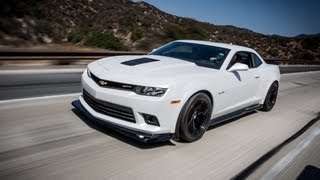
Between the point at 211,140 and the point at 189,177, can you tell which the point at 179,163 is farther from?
the point at 211,140

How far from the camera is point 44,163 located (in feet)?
13.6

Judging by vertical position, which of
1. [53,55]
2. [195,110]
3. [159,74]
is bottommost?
[53,55]

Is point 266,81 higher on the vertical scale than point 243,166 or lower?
higher

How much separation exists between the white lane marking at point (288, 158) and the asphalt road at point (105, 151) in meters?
0.04

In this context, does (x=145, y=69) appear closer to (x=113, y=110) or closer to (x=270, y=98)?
(x=113, y=110)

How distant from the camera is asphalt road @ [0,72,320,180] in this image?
13.6ft

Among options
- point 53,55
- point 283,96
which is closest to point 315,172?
point 283,96

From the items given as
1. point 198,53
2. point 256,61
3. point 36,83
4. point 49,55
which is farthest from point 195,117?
point 49,55

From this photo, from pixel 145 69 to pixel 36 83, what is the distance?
4.91 meters

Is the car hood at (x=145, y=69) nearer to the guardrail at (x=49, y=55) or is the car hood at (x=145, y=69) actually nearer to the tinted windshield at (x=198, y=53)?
the tinted windshield at (x=198, y=53)

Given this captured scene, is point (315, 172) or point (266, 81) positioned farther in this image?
point (266, 81)

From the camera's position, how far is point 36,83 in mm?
9227

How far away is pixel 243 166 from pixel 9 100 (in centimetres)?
442

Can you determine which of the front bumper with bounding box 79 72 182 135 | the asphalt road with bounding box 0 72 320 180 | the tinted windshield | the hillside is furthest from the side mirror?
the hillside
